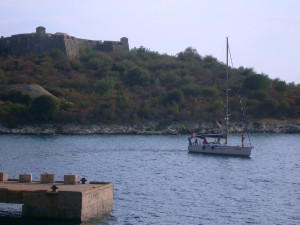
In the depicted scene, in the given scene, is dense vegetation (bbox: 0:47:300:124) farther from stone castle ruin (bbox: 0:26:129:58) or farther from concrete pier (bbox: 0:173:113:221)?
concrete pier (bbox: 0:173:113:221)

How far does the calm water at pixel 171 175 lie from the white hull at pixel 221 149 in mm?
928

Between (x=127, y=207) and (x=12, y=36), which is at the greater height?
(x=12, y=36)

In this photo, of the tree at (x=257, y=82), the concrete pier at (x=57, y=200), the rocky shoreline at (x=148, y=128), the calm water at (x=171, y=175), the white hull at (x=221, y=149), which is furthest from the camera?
the tree at (x=257, y=82)

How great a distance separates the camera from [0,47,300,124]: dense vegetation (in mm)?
92750

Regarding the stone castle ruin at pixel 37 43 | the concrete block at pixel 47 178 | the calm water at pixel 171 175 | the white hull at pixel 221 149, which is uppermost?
the stone castle ruin at pixel 37 43

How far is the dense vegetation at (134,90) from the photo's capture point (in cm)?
9275

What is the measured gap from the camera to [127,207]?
96.3 feet

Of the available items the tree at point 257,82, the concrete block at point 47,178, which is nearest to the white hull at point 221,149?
the concrete block at point 47,178

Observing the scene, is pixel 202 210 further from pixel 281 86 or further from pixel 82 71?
pixel 82 71

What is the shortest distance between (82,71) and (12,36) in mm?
16834

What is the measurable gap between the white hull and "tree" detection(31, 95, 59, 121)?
34356 millimetres

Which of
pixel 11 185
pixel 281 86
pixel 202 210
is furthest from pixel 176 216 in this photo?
pixel 281 86

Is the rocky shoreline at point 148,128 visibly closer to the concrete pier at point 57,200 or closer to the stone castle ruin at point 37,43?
the stone castle ruin at point 37,43

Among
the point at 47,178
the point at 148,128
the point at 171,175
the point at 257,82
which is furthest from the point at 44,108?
the point at 47,178
